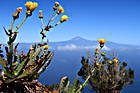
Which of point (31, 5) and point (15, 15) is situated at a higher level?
point (31, 5)

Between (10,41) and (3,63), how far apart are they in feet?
1.58

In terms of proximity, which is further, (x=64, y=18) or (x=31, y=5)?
(x=64, y=18)

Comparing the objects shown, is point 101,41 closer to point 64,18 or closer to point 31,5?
point 64,18

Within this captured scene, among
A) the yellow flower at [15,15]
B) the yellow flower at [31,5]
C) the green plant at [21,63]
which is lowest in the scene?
the green plant at [21,63]

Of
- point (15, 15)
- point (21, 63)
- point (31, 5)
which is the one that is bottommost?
point (21, 63)

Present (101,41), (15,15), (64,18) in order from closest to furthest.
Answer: (15,15)
(64,18)
(101,41)

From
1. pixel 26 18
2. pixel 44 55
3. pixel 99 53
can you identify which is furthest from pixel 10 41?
pixel 99 53

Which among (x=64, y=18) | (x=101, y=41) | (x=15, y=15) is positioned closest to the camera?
(x=15, y=15)

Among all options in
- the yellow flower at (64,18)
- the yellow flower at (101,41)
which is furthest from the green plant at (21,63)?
the yellow flower at (101,41)

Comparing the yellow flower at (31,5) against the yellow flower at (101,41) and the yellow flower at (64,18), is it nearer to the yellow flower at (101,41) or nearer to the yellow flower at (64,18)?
the yellow flower at (64,18)

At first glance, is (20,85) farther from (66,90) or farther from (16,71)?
(66,90)

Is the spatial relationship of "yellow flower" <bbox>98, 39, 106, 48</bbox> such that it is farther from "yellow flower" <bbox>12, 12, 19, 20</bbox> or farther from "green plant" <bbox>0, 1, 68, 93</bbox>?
"yellow flower" <bbox>12, 12, 19, 20</bbox>

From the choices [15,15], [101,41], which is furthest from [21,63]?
[101,41]

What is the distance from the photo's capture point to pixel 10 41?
3289mm
